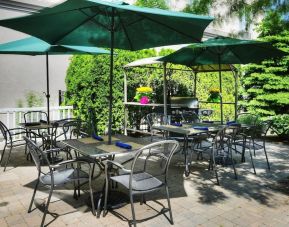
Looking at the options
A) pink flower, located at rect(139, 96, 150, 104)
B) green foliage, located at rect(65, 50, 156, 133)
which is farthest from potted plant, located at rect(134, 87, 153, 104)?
green foliage, located at rect(65, 50, 156, 133)

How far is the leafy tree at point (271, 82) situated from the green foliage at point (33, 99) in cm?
809

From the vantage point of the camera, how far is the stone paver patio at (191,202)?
3529 millimetres

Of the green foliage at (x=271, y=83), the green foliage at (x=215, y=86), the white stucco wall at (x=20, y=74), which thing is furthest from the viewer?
the green foliage at (x=215, y=86)

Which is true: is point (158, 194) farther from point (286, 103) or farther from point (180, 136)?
point (286, 103)

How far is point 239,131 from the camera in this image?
550 cm

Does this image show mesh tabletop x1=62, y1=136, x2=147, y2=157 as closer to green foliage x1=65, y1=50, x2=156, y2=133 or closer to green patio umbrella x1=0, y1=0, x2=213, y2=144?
green patio umbrella x1=0, y1=0, x2=213, y2=144

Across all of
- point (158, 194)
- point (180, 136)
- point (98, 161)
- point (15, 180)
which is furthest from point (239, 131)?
point (15, 180)

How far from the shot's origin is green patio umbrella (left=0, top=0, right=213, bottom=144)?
3.26m

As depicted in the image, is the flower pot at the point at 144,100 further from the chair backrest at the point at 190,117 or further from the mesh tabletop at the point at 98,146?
the mesh tabletop at the point at 98,146

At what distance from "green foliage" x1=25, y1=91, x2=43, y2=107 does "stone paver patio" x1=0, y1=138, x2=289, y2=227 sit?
5.16 metres

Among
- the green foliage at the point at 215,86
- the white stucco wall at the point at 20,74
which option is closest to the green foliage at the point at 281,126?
the green foliage at the point at 215,86

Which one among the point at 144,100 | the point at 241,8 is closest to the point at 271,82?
the point at 144,100

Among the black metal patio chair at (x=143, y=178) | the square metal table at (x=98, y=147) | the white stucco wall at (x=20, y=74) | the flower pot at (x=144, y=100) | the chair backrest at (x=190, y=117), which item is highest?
the white stucco wall at (x=20, y=74)

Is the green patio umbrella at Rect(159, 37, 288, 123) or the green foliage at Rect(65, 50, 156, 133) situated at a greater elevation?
the green patio umbrella at Rect(159, 37, 288, 123)
